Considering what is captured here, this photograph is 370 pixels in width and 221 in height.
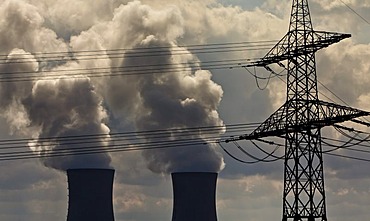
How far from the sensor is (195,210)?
161 ft

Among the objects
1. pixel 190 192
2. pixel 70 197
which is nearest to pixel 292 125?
pixel 190 192

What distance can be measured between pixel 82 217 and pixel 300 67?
20639 mm

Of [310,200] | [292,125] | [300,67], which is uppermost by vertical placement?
[300,67]

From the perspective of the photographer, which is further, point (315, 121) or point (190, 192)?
point (190, 192)

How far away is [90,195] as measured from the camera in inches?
1895

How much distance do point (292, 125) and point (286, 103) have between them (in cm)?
99

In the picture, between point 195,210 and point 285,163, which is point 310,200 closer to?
point 285,163

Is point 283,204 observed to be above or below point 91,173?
below

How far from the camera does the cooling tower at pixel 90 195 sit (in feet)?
158

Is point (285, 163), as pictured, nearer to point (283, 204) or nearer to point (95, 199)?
point (283, 204)

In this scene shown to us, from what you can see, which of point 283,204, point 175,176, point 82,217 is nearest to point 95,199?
point 82,217

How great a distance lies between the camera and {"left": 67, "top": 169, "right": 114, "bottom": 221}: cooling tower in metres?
48.2

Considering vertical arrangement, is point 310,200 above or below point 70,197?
below

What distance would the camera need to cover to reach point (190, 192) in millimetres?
49156
